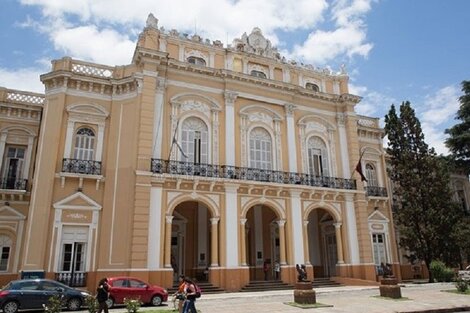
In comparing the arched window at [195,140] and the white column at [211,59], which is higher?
the white column at [211,59]

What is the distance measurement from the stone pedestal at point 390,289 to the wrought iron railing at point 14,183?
53.2 ft

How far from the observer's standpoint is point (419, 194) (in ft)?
74.1

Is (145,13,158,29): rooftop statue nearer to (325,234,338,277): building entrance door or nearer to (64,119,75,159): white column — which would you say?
(64,119,75,159): white column

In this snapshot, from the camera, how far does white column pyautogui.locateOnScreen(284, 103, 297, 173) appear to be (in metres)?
20.9

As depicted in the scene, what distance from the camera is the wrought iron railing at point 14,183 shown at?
18047 mm

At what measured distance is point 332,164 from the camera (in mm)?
22531

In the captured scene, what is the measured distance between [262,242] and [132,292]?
9.45 metres

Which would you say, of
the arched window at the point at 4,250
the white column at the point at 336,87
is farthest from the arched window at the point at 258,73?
the arched window at the point at 4,250

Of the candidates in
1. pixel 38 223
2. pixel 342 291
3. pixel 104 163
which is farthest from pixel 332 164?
pixel 38 223

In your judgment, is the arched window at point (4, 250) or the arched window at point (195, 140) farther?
the arched window at point (195, 140)

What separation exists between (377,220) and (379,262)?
2.45m

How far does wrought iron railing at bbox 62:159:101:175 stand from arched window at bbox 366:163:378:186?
54.4 feet

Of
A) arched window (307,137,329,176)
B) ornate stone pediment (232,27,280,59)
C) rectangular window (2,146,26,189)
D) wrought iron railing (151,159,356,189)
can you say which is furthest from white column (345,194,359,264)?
rectangular window (2,146,26,189)

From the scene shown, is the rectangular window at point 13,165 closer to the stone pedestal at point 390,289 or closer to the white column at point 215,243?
the white column at point 215,243
